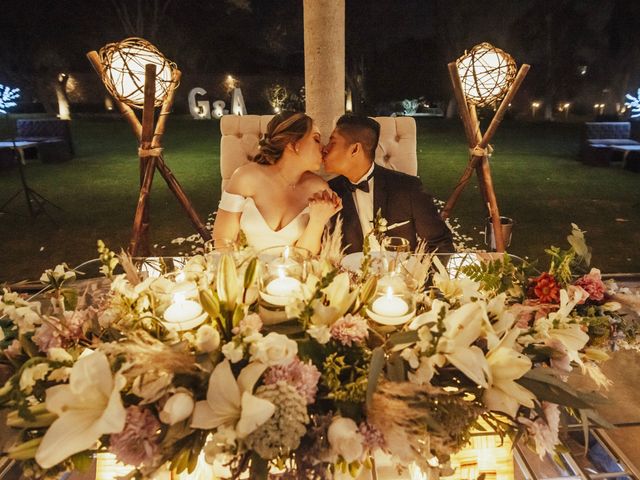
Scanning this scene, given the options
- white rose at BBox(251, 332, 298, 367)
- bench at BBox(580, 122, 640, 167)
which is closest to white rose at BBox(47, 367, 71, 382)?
white rose at BBox(251, 332, 298, 367)

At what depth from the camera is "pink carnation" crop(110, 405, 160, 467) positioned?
852mm

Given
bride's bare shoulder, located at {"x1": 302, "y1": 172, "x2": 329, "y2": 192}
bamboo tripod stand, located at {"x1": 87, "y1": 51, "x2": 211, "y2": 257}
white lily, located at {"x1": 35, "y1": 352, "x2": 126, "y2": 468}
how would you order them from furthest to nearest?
1. bamboo tripod stand, located at {"x1": 87, "y1": 51, "x2": 211, "y2": 257}
2. bride's bare shoulder, located at {"x1": 302, "y1": 172, "x2": 329, "y2": 192}
3. white lily, located at {"x1": 35, "y1": 352, "x2": 126, "y2": 468}

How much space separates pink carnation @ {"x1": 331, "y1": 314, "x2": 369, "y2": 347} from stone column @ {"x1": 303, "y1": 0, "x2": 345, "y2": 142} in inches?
106

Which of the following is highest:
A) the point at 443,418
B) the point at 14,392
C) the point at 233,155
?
the point at 233,155

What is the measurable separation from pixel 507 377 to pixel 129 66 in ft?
10.2

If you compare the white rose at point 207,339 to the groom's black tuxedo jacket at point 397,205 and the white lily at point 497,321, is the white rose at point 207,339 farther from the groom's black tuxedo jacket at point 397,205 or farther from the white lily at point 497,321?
the groom's black tuxedo jacket at point 397,205

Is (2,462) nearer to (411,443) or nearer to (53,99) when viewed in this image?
(411,443)

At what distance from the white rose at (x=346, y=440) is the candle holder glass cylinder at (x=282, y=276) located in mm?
265

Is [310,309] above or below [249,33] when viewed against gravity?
below

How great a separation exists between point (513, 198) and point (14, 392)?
21.6ft

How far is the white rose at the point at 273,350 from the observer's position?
871 millimetres

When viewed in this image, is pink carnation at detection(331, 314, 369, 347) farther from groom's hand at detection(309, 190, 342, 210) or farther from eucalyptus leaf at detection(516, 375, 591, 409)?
groom's hand at detection(309, 190, 342, 210)

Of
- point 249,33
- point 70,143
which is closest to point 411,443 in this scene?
point 70,143

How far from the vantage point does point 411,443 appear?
34.3 inches
